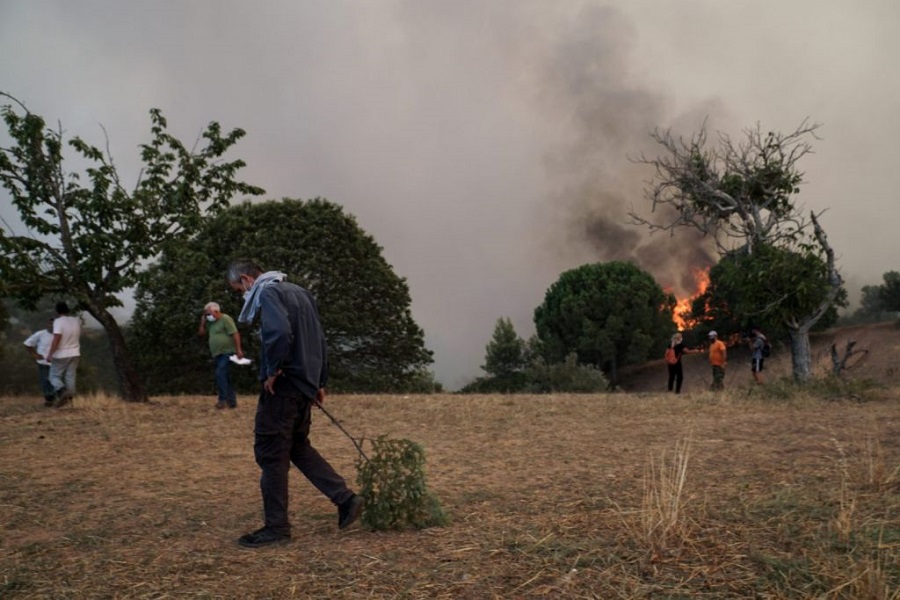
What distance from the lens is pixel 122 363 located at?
1802 cm

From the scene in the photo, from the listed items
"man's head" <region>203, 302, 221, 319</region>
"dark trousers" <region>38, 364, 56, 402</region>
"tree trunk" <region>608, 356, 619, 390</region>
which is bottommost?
"dark trousers" <region>38, 364, 56, 402</region>

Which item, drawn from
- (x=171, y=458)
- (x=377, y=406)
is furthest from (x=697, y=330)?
(x=171, y=458)

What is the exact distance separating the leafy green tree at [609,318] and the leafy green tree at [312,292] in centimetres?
2236

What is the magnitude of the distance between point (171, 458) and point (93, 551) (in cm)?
472

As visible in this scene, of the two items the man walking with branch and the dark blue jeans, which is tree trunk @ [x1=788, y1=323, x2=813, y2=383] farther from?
the man walking with branch

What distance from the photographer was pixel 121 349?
18.2 m

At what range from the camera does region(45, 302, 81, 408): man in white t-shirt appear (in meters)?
15.8

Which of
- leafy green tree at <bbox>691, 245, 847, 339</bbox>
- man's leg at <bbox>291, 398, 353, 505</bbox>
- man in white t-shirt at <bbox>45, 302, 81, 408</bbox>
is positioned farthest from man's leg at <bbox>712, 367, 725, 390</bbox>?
man's leg at <bbox>291, 398, 353, 505</bbox>

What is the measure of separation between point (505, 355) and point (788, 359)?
1719cm

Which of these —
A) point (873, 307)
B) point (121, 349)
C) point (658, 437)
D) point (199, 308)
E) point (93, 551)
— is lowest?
point (93, 551)

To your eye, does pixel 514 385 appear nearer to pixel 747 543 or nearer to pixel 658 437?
pixel 658 437

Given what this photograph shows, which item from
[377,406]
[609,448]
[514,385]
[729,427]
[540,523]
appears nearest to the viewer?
[540,523]

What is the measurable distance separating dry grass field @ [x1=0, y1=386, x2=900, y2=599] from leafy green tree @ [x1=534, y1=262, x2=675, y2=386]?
119 ft

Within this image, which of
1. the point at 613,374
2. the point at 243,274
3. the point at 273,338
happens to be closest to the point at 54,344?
the point at 243,274
